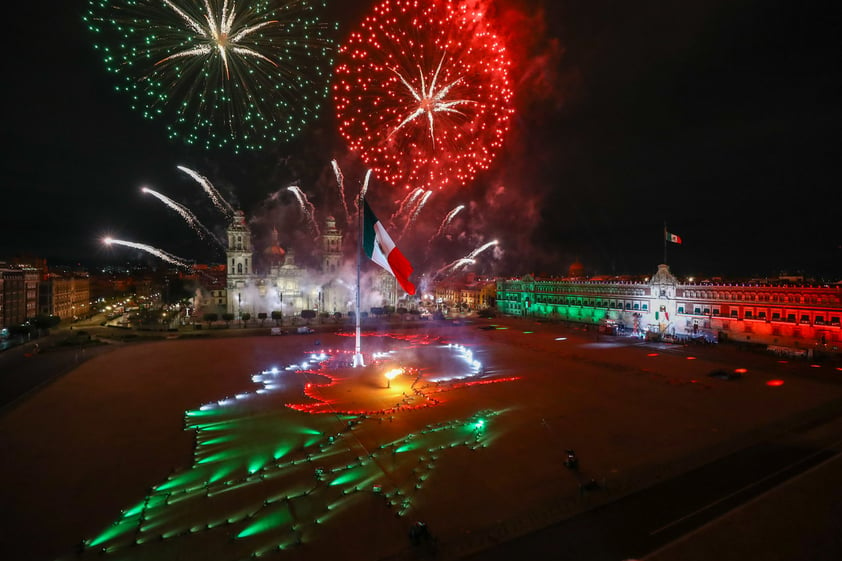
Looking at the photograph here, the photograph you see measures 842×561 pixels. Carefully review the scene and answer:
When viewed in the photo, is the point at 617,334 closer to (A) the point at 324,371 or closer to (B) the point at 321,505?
(A) the point at 324,371

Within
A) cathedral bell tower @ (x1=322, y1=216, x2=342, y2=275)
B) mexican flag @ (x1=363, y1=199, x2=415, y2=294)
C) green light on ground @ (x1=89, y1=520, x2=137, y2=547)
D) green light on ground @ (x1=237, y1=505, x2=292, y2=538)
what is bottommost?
green light on ground @ (x1=237, y1=505, x2=292, y2=538)

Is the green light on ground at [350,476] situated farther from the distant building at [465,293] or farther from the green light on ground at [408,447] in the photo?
the distant building at [465,293]

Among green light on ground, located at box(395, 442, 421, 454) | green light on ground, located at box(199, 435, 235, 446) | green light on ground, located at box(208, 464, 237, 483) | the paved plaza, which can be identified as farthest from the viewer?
green light on ground, located at box(199, 435, 235, 446)

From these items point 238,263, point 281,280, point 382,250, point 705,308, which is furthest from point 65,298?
point 705,308

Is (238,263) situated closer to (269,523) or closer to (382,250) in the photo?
(382,250)

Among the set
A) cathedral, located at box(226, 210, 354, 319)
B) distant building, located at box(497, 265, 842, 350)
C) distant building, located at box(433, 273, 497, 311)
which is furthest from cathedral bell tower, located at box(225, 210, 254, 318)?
distant building, located at box(497, 265, 842, 350)

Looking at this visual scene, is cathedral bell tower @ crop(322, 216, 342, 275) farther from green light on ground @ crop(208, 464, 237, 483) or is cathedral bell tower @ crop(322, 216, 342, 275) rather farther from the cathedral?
green light on ground @ crop(208, 464, 237, 483)
